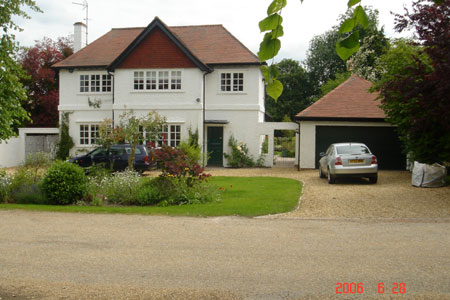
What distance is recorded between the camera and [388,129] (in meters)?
22.2

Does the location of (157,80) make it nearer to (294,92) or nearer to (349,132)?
(349,132)

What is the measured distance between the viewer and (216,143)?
2522 cm

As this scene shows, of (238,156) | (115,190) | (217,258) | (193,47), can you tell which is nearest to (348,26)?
(217,258)

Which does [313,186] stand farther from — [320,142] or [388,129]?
[388,129]

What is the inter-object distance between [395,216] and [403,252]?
3749 millimetres

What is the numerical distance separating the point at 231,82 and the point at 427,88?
13.3 meters

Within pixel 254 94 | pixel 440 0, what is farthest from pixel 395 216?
pixel 254 94

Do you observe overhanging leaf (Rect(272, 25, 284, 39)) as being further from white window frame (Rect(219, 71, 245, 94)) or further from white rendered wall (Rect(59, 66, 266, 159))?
white window frame (Rect(219, 71, 245, 94))

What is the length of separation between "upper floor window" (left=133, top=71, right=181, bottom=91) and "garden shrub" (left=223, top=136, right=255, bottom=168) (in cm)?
461

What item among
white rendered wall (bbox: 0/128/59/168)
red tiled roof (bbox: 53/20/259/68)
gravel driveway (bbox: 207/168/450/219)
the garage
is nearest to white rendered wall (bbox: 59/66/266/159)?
red tiled roof (bbox: 53/20/259/68)

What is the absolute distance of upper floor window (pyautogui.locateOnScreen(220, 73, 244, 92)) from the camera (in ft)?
81.4

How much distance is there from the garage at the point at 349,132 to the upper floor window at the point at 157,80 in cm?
746

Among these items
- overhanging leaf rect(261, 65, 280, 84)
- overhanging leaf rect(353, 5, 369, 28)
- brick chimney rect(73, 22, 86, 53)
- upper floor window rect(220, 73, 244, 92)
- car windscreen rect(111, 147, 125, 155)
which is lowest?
car windscreen rect(111, 147, 125, 155)

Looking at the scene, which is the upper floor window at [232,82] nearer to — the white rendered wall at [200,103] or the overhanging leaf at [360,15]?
the white rendered wall at [200,103]
